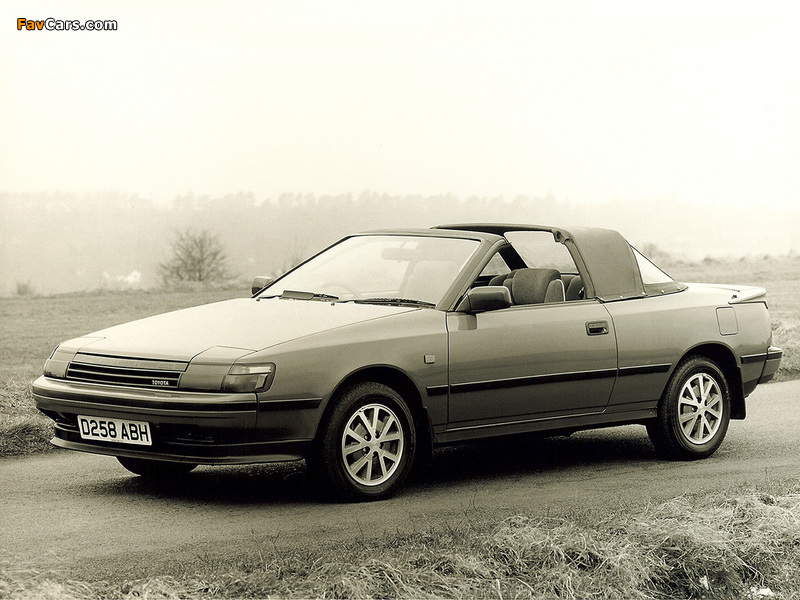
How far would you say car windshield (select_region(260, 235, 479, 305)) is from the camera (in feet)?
26.2

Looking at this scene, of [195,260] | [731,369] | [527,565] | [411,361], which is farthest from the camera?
[195,260]

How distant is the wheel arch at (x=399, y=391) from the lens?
23.0ft

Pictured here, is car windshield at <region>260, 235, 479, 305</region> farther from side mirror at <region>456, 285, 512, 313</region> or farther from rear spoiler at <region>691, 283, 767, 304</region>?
rear spoiler at <region>691, 283, 767, 304</region>

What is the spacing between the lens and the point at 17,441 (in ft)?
30.9

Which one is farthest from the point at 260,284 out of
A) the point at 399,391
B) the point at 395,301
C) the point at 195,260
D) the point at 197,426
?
the point at 195,260

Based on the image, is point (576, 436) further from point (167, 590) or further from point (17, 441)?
point (167, 590)

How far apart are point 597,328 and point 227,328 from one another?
2481 millimetres

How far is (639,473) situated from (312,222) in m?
10.2

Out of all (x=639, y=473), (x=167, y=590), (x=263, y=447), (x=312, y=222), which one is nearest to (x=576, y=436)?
(x=639, y=473)

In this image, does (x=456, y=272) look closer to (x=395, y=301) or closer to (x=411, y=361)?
(x=395, y=301)

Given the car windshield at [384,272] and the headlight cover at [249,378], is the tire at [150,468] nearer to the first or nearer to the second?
the car windshield at [384,272]

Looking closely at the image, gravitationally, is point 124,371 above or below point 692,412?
above

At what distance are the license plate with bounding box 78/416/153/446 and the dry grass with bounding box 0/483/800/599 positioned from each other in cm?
113

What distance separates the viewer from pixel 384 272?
8312 mm
